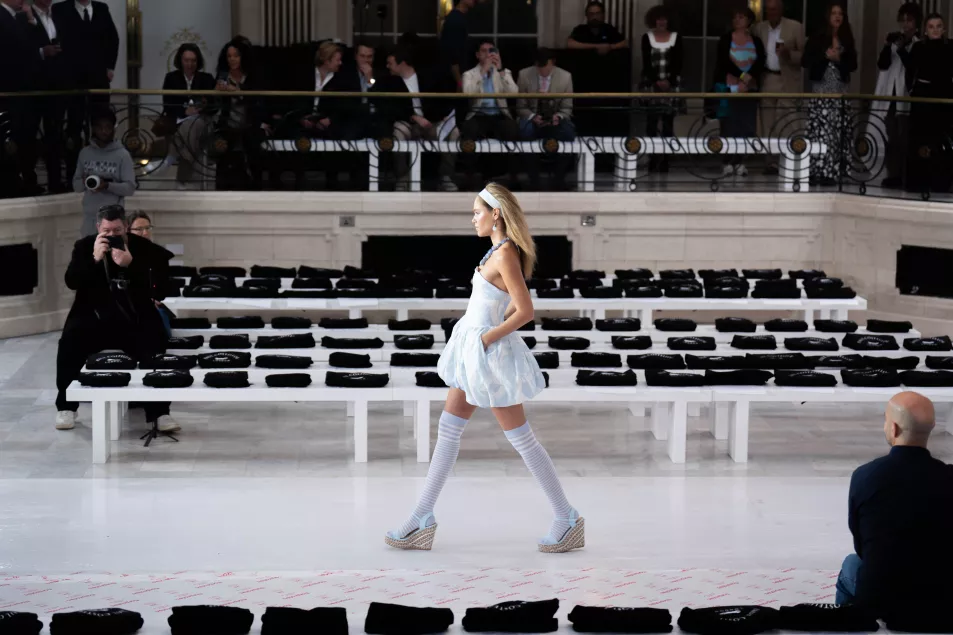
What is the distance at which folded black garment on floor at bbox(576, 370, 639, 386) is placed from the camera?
24.7 ft

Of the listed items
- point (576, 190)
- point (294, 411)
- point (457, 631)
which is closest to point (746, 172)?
point (576, 190)

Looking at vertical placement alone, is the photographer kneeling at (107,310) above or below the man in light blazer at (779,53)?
below

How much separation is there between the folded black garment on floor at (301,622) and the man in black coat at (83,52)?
327 inches

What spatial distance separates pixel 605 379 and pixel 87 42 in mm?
6789

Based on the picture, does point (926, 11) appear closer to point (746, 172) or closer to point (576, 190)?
point (746, 172)

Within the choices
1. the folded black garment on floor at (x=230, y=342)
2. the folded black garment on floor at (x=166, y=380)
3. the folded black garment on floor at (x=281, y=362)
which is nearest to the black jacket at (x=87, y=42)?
the folded black garment on floor at (x=230, y=342)

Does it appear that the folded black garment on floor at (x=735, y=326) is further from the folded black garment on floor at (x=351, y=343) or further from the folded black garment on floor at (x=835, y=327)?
the folded black garment on floor at (x=351, y=343)

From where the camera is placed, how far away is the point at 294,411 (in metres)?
8.82

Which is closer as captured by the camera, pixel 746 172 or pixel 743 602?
pixel 743 602

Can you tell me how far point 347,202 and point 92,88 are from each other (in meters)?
2.35

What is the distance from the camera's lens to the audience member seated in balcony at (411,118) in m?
12.9

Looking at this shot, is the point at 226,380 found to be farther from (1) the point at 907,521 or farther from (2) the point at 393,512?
(1) the point at 907,521

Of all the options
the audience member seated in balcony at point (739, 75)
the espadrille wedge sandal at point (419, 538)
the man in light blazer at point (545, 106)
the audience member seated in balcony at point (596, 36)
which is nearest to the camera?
the espadrille wedge sandal at point (419, 538)

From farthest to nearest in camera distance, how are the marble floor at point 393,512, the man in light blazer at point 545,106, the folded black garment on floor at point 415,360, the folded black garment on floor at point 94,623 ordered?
the man in light blazer at point 545,106 → the folded black garment on floor at point 415,360 → the marble floor at point 393,512 → the folded black garment on floor at point 94,623
